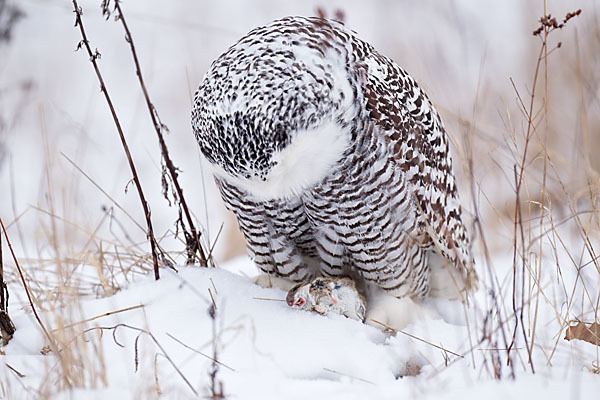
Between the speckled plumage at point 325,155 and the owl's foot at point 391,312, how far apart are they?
0.06 m

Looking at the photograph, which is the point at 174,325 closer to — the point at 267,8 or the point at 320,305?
the point at 320,305

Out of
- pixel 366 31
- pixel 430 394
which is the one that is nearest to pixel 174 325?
pixel 430 394

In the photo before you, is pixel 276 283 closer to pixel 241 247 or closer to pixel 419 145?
pixel 419 145

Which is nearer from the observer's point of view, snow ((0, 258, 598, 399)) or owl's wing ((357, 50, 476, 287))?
snow ((0, 258, 598, 399))

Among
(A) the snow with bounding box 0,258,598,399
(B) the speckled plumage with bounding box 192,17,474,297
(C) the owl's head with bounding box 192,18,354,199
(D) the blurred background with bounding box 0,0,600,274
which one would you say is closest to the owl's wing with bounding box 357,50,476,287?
(B) the speckled plumage with bounding box 192,17,474,297

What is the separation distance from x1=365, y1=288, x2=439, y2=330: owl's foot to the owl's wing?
0.29m

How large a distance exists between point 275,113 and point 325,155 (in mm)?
277

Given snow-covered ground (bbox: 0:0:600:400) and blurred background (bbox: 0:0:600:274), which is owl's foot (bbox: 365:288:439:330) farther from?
blurred background (bbox: 0:0:600:274)

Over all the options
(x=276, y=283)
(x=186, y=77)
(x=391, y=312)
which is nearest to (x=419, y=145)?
(x=391, y=312)

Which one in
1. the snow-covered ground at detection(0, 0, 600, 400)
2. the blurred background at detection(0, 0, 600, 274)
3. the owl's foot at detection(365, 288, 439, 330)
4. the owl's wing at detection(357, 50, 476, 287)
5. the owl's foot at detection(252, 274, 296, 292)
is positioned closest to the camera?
the snow-covered ground at detection(0, 0, 600, 400)

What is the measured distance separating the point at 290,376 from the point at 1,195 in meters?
5.89

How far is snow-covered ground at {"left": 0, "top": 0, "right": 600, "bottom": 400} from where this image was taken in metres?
2.25

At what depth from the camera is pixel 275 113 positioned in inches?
A: 85.4

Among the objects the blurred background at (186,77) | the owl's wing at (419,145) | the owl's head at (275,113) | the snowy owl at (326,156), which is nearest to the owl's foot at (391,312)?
the snowy owl at (326,156)
